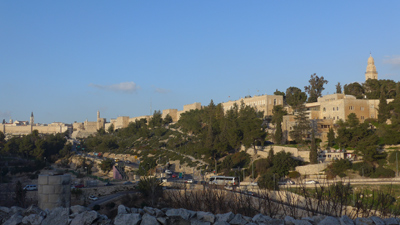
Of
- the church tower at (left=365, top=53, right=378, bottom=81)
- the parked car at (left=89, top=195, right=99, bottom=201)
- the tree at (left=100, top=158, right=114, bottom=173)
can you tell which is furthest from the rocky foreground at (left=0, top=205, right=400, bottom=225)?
the church tower at (left=365, top=53, right=378, bottom=81)

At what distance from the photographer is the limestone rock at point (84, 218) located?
6078mm

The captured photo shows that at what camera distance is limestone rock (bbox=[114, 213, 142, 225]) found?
5963 millimetres

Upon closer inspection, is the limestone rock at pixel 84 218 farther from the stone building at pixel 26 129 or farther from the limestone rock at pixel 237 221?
the stone building at pixel 26 129

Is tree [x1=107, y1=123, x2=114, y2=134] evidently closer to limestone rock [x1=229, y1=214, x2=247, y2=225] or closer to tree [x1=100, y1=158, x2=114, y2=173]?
tree [x1=100, y1=158, x2=114, y2=173]

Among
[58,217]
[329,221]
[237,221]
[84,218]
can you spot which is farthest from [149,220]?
[329,221]

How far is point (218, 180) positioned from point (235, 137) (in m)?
13.4

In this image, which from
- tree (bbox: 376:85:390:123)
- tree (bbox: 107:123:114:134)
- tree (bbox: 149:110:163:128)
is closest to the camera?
tree (bbox: 376:85:390:123)

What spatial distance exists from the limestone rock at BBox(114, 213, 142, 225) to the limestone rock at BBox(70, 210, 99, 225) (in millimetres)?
381

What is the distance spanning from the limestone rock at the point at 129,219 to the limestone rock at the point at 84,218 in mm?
381

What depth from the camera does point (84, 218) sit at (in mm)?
6102

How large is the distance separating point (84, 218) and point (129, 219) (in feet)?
2.41

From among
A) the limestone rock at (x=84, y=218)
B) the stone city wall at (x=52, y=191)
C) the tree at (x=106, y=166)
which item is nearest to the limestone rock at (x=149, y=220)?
the limestone rock at (x=84, y=218)

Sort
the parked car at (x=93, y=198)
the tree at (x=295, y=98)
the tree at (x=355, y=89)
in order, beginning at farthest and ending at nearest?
the tree at (x=355, y=89) < the tree at (x=295, y=98) < the parked car at (x=93, y=198)

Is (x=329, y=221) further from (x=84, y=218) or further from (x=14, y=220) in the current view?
Answer: (x=14, y=220)
